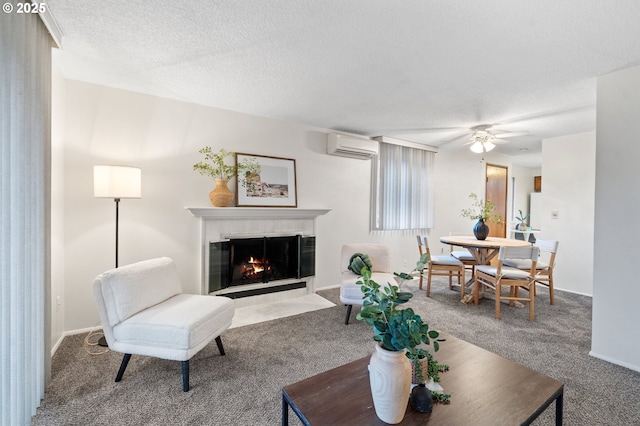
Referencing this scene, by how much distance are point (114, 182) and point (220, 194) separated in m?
1.02

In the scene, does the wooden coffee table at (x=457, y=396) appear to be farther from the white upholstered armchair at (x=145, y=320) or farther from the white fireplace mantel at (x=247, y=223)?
the white fireplace mantel at (x=247, y=223)

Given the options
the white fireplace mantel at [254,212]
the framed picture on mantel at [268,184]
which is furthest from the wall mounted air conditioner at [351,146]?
the white fireplace mantel at [254,212]

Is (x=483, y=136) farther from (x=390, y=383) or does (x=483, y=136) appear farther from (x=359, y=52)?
(x=390, y=383)

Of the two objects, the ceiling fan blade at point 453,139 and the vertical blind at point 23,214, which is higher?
the ceiling fan blade at point 453,139

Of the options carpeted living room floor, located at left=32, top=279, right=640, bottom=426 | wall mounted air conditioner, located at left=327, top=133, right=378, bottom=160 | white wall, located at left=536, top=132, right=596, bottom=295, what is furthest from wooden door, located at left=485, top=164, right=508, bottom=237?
carpeted living room floor, located at left=32, top=279, right=640, bottom=426

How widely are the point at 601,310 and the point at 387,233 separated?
2848 mm

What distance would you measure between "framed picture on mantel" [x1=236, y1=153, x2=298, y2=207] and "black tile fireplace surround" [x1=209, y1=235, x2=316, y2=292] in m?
0.47

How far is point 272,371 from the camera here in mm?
2152

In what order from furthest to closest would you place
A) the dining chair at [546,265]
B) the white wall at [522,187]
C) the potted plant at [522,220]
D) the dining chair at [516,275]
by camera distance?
1. the white wall at [522,187]
2. the potted plant at [522,220]
3. the dining chair at [546,265]
4. the dining chair at [516,275]

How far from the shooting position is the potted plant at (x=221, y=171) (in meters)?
3.30

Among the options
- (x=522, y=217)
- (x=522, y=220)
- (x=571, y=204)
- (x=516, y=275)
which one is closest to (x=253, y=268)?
(x=516, y=275)

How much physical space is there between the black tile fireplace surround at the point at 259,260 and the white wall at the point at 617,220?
2975mm

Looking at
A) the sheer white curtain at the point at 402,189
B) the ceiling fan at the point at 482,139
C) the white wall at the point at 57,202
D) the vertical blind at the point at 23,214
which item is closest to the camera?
the vertical blind at the point at 23,214

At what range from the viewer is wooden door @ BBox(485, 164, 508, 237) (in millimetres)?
6055
